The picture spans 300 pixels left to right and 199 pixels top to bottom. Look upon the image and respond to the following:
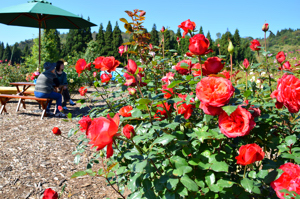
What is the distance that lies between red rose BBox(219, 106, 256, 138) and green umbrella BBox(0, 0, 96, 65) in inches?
195

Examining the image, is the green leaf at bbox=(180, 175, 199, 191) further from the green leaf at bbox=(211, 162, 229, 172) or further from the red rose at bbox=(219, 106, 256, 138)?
the red rose at bbox=(219, 106, 256, 138)

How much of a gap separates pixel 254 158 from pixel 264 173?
0.35ft

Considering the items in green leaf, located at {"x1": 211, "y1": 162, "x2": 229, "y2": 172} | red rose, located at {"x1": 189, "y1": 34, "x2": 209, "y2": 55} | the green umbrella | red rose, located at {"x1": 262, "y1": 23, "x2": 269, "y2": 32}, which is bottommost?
green leaf, located at {"x1": 211, "y1": 162, "x2": 229, "y2": 172}

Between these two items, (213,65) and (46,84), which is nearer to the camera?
(213,65)

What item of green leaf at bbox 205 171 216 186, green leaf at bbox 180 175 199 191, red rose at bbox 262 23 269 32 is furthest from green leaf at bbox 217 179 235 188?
red rose at bbox 262 23 269 32

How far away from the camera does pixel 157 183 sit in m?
0.83

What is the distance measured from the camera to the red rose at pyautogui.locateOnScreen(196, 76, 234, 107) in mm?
700

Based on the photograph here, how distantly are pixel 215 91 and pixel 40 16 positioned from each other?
261 inches

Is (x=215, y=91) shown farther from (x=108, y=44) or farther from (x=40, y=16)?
(x=108, y=44)

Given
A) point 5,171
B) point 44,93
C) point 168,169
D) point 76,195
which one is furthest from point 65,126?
point 168,169

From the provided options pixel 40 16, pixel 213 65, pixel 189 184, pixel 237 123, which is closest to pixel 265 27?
pixel 213 65

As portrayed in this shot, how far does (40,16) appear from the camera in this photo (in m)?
5.95

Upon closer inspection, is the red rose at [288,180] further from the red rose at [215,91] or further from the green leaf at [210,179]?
the red rose at [215,91]

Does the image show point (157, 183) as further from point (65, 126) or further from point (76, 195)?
point (65, 126)
